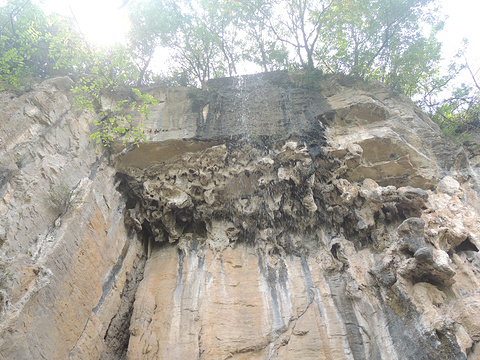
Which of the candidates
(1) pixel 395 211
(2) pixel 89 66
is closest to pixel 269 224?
(1) pixel 395 211

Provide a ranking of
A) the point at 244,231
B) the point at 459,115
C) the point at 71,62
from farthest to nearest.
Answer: the point at 459,115 < the point at 71,62 < the point at 244,231

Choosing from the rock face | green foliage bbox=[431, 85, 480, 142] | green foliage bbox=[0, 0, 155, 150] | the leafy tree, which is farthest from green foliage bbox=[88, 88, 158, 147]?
green foliage bbox=[431, 85, 480, 142]

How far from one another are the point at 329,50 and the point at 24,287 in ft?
35.9

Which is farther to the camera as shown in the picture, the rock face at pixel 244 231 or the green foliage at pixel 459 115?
the green foliage at pixel 459 115

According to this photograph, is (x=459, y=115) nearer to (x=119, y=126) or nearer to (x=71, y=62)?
(x=119, y=126)

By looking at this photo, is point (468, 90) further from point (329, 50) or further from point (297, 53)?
point (297, 53)

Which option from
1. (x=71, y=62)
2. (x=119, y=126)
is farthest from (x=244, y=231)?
(x=71, y=62)

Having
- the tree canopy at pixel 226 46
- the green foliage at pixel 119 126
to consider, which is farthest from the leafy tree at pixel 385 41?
the green foliage at pixel 119 126

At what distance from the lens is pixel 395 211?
25.8ft

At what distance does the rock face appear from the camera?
606 centimetres

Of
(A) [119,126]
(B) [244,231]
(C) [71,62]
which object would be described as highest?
(C) [71,62]

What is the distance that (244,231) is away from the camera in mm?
8891

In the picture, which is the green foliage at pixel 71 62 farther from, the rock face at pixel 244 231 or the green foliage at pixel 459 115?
the green foliage at pixel 459 115

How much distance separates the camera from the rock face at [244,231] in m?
6.06
